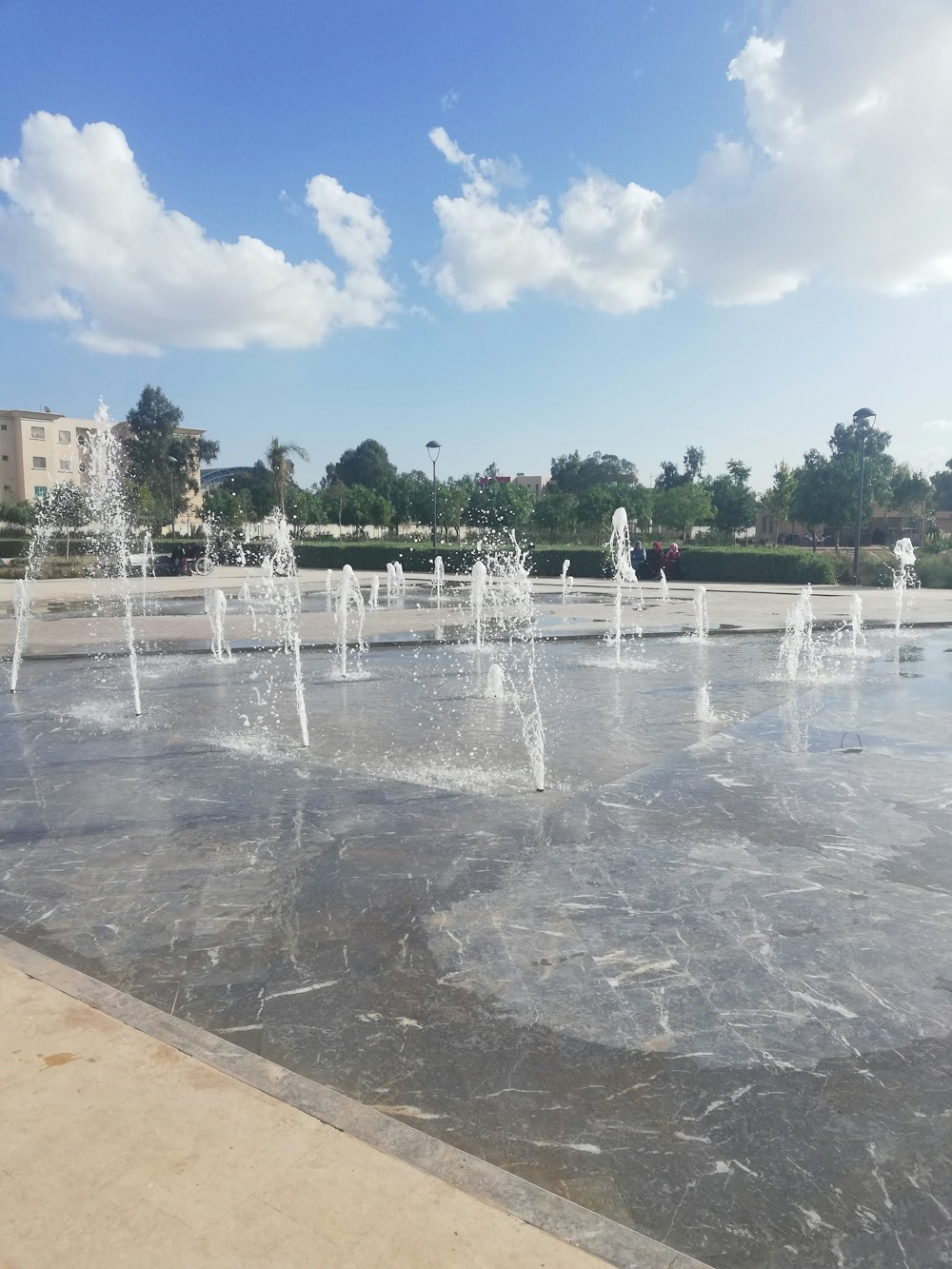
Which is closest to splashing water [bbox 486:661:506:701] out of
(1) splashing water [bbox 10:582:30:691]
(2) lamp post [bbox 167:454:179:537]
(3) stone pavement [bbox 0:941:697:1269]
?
(1) splashing water [bbox 10:582:30:691]

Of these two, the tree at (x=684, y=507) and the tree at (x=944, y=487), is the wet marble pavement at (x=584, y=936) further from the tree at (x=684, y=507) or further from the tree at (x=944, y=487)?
the tree at (x=944, y=487)

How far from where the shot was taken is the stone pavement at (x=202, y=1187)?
7.09 ft

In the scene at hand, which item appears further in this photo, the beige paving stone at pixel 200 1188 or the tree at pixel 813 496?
the tree at pixel 813 496

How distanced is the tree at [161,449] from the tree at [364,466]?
81.4ft

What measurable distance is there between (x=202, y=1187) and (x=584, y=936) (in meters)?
2.05

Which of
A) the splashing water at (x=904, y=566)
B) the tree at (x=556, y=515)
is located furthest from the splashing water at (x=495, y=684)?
the tree at (x=556, y=515)

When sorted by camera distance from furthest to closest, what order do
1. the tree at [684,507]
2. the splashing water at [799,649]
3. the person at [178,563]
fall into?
the tree at [684,507] < the person at [178,563] < the splashing water at [799,649]

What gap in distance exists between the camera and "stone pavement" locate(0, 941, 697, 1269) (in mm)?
2160

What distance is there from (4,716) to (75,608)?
13.9 m

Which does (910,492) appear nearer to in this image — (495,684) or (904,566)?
(904,566)

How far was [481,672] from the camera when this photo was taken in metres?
11.6

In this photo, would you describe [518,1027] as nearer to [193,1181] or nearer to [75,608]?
[193,1181]

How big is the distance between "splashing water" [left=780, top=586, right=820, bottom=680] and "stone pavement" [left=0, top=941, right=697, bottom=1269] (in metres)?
9.62

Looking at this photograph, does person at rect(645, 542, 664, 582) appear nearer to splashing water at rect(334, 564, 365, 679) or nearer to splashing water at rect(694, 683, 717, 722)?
splashing water at rect(334, 564, 365, 679)
